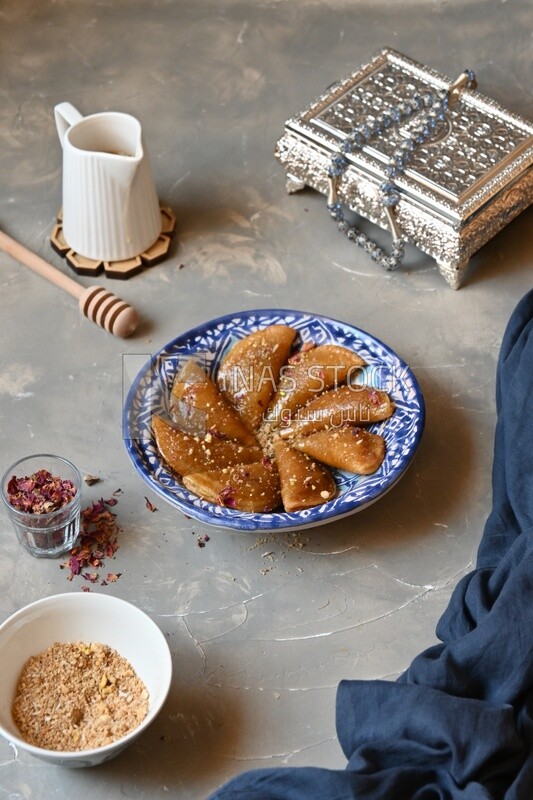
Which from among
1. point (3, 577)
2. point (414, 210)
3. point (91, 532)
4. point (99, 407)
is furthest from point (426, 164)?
point (3, 577)

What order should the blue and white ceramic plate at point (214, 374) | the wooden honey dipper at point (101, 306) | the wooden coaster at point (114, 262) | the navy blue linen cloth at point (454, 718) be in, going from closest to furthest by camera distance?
1. the navy blue linen cloth at point (454, 718)
2. the blue and white ceramic plate at point (214, 374)
3. the wooden honey dipper at point (101, 306)
4. the wooden coaster at point (114, 262)

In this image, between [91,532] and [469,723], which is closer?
[469,723]

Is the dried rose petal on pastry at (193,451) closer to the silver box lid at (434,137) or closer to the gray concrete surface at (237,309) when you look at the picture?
the gray concrete surface at (237,309)

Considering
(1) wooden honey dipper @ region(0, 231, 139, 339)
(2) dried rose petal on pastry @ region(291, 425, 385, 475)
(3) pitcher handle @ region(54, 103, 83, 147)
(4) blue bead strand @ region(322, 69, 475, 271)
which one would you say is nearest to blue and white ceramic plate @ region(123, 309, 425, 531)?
(2) dried rose petal on pastry @ region(291, 425, 385, 475)

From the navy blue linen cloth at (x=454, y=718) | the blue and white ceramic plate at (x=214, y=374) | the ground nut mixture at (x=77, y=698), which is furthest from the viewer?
the blue and white ceramic plate at (x=214, y=374)

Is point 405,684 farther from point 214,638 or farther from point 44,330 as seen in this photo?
point 44,330

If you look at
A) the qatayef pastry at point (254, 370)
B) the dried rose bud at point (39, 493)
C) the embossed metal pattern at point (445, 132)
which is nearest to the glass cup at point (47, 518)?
the dried rose bud at point (39, 493)
